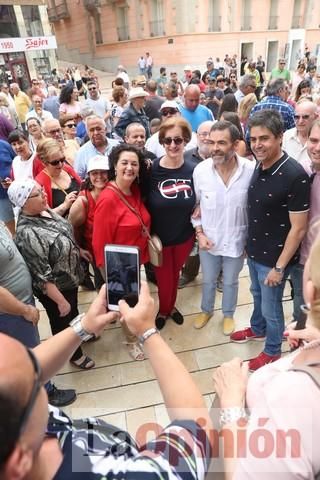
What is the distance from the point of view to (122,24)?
2309 centimetres

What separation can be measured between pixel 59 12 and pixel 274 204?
1310 inches

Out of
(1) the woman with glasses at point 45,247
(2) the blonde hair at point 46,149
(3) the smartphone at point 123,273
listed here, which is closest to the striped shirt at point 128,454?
(3) the smartphone at point 123,273

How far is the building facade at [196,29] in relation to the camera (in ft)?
65.7

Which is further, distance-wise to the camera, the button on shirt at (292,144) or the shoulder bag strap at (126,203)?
the button on shirt at (292,144)

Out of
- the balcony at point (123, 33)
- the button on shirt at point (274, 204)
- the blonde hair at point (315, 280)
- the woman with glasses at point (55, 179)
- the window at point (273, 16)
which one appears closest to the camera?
the blonde hair at point (315, 280)

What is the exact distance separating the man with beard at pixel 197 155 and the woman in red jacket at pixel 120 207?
0.63 meters

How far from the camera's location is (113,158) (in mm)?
2354

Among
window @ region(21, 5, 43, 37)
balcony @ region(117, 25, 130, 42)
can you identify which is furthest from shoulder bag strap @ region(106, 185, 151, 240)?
balcony @ region(117, 25, 130, 42)

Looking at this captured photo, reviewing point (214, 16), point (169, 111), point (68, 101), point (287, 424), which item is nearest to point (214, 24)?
point (214, 16)

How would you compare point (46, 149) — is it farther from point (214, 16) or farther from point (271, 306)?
point (214, 16)

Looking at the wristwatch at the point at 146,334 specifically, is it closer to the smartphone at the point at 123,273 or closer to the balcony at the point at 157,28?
the smartphone at the point at 123,273

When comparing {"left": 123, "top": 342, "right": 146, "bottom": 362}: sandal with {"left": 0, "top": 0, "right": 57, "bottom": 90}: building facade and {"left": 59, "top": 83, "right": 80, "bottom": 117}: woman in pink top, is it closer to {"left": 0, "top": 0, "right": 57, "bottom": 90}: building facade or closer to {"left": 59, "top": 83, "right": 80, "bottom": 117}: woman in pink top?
{"left": 59, "top": 83, "right": 80, "bottom": 117}: woman in pink top

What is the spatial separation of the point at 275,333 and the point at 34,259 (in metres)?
1.69

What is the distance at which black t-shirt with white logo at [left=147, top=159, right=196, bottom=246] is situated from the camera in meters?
2.43
